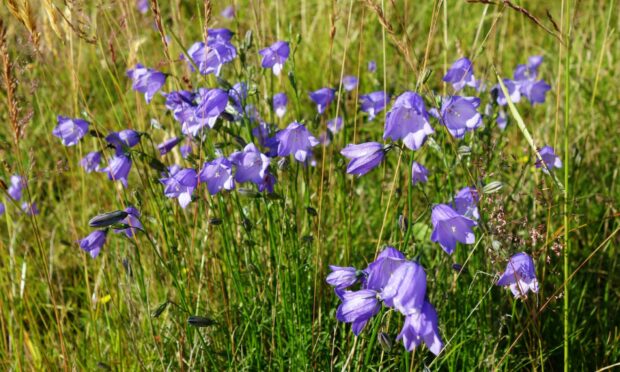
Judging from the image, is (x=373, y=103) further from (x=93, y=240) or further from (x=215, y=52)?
(x=93, y=240)

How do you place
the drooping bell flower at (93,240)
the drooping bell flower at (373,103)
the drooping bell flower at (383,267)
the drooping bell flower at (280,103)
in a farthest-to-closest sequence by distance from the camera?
1. the drooping bell flower at (280,103)
2. the drooping bell flower at (373,103)
3. the drooping bell flower at (93,240)
4. the drooping bell flower at (383,267)

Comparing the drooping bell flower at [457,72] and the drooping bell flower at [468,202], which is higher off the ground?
the drooping bell flower at [457,72]

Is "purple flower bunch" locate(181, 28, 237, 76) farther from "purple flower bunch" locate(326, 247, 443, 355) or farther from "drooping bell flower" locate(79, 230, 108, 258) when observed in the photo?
"purple flower bunch" locate(326, 247, 443, 355)

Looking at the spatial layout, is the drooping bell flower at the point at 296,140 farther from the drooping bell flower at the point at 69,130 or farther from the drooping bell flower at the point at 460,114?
the drooping bell flower at the point at 69,130

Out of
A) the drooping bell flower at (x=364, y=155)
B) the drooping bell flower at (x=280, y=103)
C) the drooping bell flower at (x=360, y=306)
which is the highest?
the drooping bell flower at (x=364, y=155)

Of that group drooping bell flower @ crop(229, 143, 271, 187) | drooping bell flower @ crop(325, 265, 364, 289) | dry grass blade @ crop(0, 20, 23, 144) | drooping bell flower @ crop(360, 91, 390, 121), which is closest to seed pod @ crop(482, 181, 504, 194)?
drooping bell flower @ crop(325, 265, 364, 289)

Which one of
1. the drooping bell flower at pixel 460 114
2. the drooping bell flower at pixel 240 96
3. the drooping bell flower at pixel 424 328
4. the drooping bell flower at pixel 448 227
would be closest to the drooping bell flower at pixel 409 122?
the drooping bell flower at pixel 448 227

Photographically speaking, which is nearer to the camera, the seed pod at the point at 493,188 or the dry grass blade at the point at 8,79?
the dry grass blade at the point at 8,79
